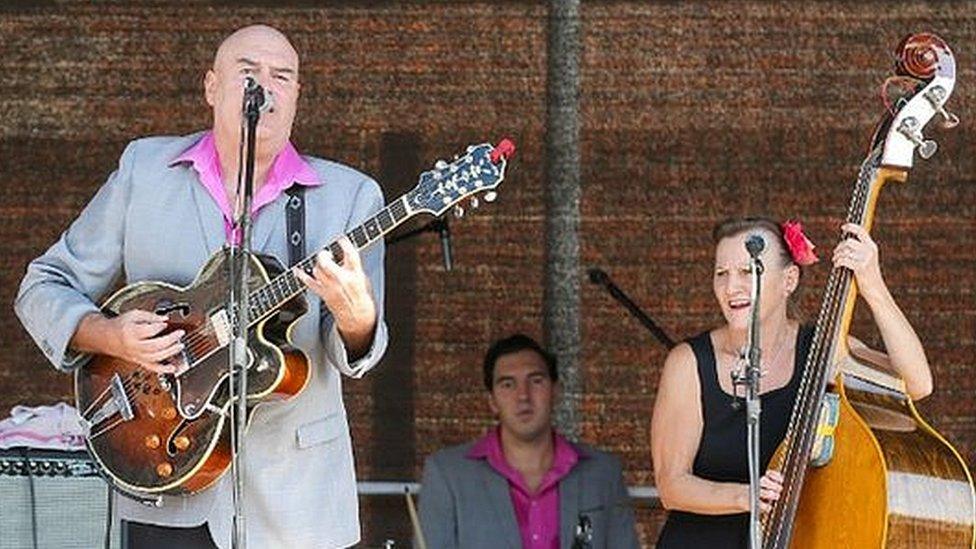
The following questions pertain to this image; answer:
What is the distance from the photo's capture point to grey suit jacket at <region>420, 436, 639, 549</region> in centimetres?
594

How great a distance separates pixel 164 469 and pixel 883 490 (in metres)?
1.44

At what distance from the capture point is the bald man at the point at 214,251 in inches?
Result: 163

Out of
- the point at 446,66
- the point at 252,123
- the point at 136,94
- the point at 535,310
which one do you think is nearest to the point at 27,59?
the point at 136,94

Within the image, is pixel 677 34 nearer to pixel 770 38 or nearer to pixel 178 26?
pixel 770 38

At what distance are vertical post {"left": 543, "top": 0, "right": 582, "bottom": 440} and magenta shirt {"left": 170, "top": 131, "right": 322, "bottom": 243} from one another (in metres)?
2.09

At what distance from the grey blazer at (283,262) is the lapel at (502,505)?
173 cm

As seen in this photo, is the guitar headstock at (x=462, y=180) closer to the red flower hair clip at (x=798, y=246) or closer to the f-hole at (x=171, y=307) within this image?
the f-hole at (x=171, y=307)

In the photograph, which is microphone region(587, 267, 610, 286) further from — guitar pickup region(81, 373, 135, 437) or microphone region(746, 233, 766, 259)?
guitar pickup region(81, 373, 135, 437)

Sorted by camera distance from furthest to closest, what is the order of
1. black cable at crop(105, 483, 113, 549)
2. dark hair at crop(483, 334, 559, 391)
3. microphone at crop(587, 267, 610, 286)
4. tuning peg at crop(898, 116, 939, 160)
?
microphone at crop(587, 267, 610, 286) → dark hair at crop(483, 334, 559, 391) → black cable at crop(105, 483, 113, 549) → tuning peg at crop(898, 116, 939, 160)

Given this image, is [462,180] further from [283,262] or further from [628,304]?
[628,304]

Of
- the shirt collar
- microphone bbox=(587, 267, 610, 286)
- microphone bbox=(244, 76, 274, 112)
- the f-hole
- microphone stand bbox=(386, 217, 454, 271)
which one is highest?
microphone stand bbox=(386, 217, 454, 271)

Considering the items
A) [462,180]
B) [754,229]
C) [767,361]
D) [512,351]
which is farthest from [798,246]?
[512,351]

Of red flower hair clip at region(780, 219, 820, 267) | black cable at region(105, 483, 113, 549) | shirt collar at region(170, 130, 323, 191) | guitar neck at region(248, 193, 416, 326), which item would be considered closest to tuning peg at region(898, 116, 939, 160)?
red flower hair clip at region(780, 219, 820, 267)

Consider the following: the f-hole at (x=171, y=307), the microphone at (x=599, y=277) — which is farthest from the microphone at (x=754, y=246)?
the microphone at (x=599, y=277)
